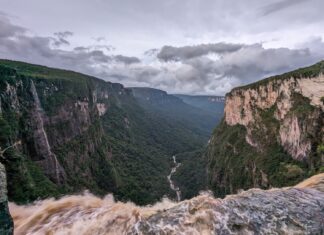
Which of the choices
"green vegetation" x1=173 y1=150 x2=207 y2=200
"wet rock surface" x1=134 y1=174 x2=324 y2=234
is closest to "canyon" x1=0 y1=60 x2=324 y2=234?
"wet rock surface" x1=134 y1=174 x2=324 y2=234

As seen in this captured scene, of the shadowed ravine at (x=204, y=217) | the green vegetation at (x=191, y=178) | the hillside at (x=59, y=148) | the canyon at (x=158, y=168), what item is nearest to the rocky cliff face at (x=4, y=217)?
the canyon at (x=158, y=168)

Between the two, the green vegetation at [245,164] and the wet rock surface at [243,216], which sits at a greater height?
the wet rock surface at [243,216]

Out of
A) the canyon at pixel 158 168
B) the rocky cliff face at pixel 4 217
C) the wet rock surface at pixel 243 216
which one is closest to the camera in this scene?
the rocky cliff face at pixel 4 217

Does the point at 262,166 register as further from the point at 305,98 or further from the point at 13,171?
the point at 13,171

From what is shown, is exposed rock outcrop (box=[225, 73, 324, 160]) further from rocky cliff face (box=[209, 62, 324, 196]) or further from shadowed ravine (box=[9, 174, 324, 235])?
shadowed ravine (box=[9, 174, 324, 235])

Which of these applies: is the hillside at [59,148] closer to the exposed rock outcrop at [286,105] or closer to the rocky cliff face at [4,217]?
the rocky cliff face at [4,217]

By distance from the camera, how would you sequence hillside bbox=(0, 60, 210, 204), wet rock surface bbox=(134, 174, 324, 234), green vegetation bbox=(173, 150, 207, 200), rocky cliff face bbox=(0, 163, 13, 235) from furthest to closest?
green vegetation bbox=(173, 150, 207, 200), hillside bbox=(0, 60, 210, 204), wet rock surface bbox=(134, 174, 324, 234), rocky cliff face bbox=(0, 163, 13, 235)
